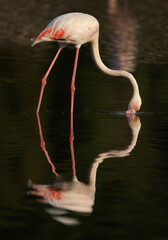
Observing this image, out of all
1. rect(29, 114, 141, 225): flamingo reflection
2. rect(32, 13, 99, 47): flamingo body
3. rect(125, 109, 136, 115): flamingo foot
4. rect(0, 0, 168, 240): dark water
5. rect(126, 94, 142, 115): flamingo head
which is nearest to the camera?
rect(0, 0, 168, 240): dark water

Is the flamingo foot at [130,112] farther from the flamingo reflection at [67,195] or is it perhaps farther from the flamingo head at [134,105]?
the flamingo reflection at [67,195]

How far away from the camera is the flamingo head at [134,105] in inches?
421

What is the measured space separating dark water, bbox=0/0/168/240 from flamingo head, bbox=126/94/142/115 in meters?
0.14

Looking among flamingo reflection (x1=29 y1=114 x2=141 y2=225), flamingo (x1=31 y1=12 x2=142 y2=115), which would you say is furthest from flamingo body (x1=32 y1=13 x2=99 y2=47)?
flamingo reflection (x1=29 y1=114 x2=141 y2=225)

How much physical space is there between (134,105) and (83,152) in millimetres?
2583

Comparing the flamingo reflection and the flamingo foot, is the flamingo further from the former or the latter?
the flamingo reflection

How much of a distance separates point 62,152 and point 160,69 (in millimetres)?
7749

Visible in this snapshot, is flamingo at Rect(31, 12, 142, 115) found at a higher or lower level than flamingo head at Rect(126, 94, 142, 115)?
higher

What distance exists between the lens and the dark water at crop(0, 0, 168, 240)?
586 cm

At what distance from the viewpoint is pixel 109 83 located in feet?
44.2

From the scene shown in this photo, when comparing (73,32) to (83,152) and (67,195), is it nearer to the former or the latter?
(83,152)

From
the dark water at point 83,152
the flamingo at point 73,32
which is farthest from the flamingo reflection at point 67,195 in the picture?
the flamingo at point 73,32

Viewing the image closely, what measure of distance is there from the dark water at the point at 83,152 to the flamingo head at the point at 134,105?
5.4 inches

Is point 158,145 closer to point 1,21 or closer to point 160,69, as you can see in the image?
point 160,69
